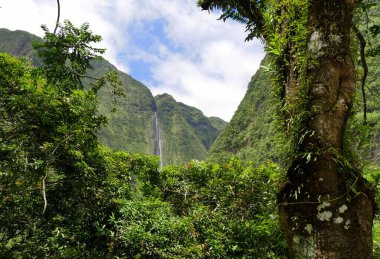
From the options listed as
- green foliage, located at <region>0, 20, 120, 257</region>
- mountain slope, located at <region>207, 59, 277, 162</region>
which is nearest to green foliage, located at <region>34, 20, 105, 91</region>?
green foliage, located at <region>0, 20, 120, 257</region>

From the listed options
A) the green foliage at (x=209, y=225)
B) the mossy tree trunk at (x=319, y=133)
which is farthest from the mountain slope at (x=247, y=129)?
the mossy tree trunk at (x=319, y=133)

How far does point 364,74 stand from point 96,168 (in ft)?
22.2

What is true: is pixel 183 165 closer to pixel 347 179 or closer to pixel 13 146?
pixel 13 146

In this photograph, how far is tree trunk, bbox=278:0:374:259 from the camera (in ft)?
5.67

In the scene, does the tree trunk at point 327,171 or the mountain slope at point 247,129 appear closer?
the tree trunk at point 327,171

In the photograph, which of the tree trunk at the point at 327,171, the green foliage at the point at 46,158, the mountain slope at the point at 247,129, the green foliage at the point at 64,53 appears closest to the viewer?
the tree trunk at the point at 327,171

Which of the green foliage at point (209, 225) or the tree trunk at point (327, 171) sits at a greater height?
the tree trunk at point (327, 171)

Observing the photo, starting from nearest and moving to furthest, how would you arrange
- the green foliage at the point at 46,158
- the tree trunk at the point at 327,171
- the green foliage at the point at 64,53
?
1. the tree trunk at the point at 327,171
2. the green foliage at the point at 64,53
3. the green foliage at the point at 46,158

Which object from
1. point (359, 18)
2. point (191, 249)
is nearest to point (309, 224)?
point (359, 18)

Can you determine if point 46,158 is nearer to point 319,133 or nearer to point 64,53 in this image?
point 64,53

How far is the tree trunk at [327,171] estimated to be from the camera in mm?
1728

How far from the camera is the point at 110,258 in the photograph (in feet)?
23.5

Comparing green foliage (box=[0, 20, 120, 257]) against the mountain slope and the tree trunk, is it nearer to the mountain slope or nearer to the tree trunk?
the tree trunk

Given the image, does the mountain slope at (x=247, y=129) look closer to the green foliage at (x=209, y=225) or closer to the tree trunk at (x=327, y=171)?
the green foliage at (x=209, y=225)
